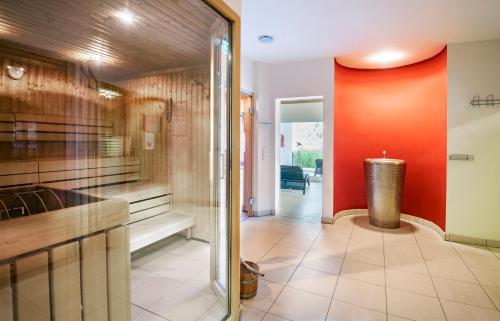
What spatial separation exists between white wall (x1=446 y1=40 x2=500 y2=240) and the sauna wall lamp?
4485 millimetres

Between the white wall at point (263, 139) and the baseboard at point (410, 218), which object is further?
the white wall at point (263, 139)

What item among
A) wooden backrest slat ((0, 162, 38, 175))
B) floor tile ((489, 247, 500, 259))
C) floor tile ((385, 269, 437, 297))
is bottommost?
floor tile ((385, 269, 437, 297))

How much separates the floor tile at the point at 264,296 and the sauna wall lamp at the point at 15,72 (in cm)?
245

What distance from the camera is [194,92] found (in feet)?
8.98

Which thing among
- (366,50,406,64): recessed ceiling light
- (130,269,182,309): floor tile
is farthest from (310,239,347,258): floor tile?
(366,50,406,64): recessed ceiling light

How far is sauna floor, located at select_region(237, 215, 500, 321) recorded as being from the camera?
1947 millimetres

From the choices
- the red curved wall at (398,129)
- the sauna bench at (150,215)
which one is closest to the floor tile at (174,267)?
the sauna bench at (150,215)

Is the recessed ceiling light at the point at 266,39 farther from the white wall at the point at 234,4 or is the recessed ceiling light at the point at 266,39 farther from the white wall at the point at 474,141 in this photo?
the white wall at the point at 474,141

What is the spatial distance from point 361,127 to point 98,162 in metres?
3.88

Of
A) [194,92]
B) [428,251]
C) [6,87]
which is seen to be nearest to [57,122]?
[6,87]

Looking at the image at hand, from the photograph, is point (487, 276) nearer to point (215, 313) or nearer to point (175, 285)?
point (215, 313)

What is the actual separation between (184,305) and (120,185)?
131 centimetres

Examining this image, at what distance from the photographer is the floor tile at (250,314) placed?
1.87 m

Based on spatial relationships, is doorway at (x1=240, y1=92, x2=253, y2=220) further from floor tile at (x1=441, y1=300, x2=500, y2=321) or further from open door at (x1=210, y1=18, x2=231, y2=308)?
floor tile at (x1=441, y1=300, x2=500, y2=321)
